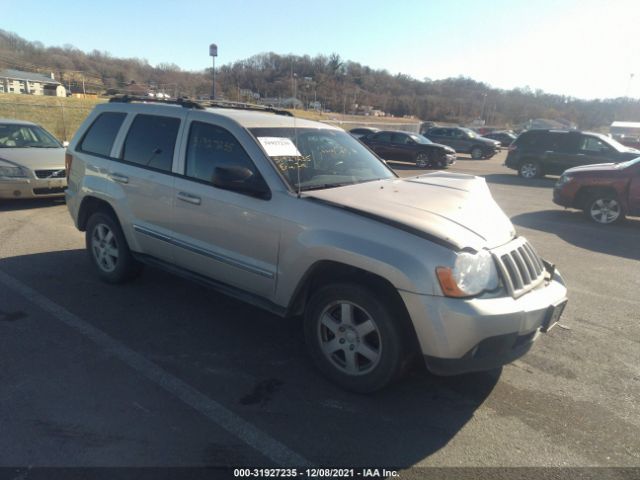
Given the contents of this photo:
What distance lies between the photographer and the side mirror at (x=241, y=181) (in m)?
3.38

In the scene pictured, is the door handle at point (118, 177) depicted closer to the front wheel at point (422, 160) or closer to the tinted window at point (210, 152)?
the tinted window at point (210, 152)

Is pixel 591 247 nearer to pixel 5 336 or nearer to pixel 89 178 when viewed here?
pixel 89 178

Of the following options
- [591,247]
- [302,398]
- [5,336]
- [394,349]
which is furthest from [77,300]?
[591,247]

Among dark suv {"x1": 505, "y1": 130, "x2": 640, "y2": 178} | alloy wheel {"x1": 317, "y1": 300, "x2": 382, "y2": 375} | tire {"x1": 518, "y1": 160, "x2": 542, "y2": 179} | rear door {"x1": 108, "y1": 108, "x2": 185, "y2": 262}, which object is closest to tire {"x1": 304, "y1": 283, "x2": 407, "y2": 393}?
alloy wheel {"x1": 317, "y1": 300, "x2": 382, "y2": 375}

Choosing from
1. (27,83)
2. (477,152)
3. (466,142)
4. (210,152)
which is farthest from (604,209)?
(27,83)

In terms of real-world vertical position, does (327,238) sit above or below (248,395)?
above

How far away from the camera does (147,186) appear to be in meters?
4.36

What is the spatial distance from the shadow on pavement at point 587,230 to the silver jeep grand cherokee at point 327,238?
4407mm

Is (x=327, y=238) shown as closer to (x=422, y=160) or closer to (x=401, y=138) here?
(x=422, y=160)

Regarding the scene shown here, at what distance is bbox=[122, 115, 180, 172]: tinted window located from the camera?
4.27m

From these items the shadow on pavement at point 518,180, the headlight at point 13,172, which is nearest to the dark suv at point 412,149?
the shadow on pavement at point 518,180

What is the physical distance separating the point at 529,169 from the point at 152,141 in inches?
636

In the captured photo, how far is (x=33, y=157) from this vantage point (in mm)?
8539

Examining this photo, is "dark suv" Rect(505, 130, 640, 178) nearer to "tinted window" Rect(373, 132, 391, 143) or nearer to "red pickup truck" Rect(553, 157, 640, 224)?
"tinted window" Rect(373, 132, 391, 143)
